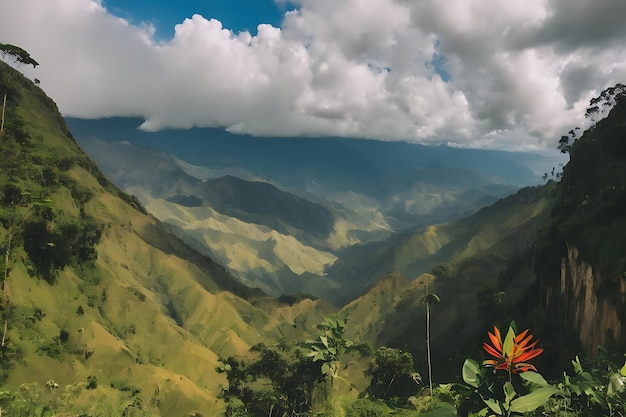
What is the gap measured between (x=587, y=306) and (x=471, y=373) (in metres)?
58.7

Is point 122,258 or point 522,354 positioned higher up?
point 522,354

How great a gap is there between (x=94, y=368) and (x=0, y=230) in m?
26.3

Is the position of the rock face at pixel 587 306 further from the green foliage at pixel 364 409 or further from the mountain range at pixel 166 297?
the green foliage at pixel 364 409

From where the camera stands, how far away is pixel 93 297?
87.2 metres

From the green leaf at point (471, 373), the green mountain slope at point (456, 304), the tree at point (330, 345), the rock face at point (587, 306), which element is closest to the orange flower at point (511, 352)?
the green leaf at point (471, 373)

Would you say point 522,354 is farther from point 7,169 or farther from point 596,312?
point 7,169

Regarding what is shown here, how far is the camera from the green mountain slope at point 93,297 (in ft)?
198

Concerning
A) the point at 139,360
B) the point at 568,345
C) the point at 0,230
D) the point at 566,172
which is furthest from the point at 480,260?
the point at 0,230

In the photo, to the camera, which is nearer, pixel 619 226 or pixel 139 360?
pixel 619 226

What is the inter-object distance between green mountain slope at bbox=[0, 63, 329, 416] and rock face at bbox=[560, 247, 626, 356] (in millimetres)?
46428

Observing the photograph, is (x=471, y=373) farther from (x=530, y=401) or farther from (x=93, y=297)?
(x=93, y=297)

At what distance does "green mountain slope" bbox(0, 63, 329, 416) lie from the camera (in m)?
60.4

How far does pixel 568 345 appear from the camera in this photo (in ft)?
182

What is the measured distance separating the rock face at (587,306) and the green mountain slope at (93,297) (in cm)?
4643
